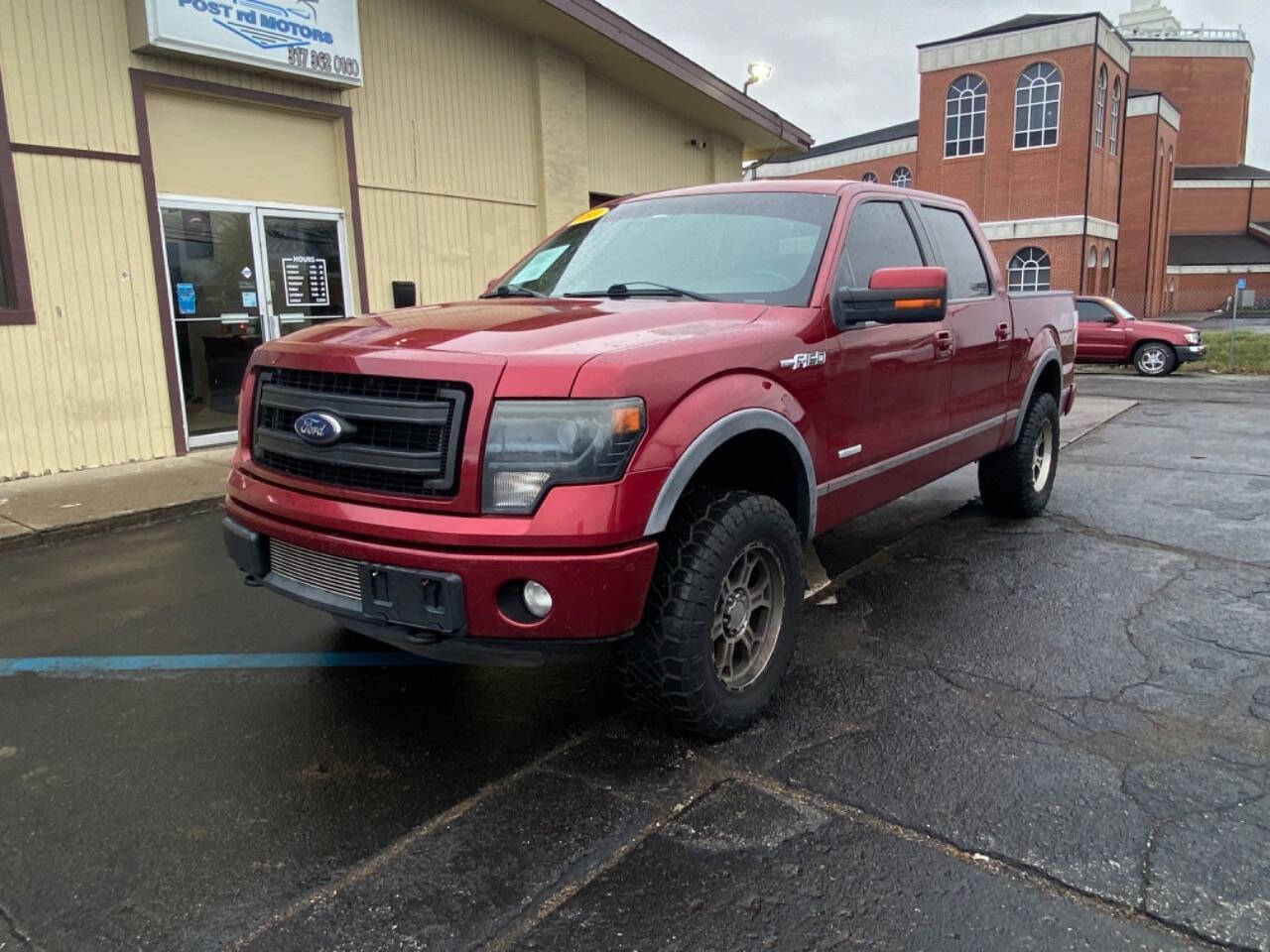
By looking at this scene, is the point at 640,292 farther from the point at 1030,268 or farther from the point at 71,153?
the point at 1030,268

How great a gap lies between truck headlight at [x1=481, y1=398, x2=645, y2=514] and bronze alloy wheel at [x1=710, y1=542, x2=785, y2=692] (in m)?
0.71

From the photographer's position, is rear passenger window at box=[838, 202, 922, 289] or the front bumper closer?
the front bumper

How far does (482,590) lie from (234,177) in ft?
26.9

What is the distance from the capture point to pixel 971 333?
4992 mm

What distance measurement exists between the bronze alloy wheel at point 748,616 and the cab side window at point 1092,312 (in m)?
18.9

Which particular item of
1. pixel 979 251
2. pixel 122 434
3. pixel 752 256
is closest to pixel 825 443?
pixel 752 256

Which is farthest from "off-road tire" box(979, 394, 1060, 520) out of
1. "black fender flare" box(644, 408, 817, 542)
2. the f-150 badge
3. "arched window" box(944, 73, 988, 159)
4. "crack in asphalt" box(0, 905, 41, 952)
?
"arched window" box(944, 73, 988, 159)

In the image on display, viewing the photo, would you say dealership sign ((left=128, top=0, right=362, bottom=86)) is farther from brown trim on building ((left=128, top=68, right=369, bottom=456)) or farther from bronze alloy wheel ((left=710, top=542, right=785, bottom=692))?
bronze alloy wheel ((left=710, top=542, right=785, bottom=692))

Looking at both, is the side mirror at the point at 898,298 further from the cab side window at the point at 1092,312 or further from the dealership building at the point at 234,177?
the cab side window at the point at 1092,312

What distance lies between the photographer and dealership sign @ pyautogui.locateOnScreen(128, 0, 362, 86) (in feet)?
26.8

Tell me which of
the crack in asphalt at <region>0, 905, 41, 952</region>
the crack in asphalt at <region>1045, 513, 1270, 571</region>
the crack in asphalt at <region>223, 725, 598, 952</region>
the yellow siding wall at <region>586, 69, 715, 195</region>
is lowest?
the crack in asphalt at <region>1045, 513, 1270, 571</region>

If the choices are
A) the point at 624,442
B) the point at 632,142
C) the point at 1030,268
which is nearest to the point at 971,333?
the point at 624,442

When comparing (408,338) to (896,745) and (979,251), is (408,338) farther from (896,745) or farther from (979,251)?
(979,251)

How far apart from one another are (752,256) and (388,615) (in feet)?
7.13
